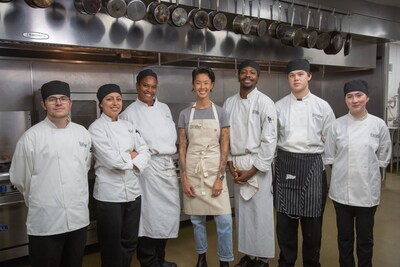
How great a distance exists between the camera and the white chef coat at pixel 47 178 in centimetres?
179

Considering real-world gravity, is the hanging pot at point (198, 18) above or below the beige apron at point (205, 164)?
above

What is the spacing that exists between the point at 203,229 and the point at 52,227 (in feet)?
3.27

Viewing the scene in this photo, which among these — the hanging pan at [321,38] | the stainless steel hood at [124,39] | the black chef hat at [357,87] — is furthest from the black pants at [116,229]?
the hanging pan at [321,38]

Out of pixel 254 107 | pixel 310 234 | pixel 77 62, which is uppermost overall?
pixel 77 62

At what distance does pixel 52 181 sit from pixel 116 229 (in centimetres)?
52

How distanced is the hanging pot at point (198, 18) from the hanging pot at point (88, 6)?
0.75 meters

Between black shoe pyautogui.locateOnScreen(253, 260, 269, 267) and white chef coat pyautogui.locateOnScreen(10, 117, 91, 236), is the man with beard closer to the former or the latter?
black shoe pyautogui.locateOnScreen(253, 260, 269, 267)

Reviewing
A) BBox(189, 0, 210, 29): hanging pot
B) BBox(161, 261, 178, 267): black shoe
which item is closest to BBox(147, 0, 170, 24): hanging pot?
BBox(189, 0, 210, 29): hanging pot

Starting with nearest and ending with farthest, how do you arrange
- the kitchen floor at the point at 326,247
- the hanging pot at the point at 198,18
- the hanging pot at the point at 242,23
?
the kitchen floor at the point at 326,247 → the hanging pot at the point at 198,18 → the hanging pot at the point at 242,23

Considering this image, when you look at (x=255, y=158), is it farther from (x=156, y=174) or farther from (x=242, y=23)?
(x=242, y=23)

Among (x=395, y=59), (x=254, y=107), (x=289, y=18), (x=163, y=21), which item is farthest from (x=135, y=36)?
(x=395, y=59)

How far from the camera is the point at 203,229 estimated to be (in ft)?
7.98

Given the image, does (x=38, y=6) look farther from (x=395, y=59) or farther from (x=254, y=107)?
(x=395, y=59)

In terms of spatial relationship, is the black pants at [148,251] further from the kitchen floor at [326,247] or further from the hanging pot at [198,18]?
the hanging pot at [198,18]
